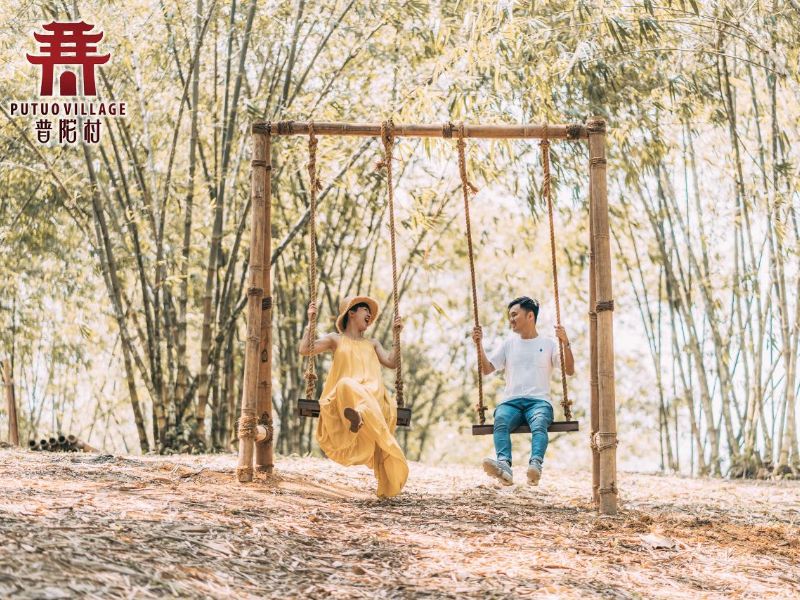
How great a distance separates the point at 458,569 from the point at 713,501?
2.63 metres

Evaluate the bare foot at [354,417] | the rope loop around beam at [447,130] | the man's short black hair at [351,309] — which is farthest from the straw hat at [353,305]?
the rope loop around beam at [447,130]

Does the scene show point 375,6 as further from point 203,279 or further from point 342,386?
point 342,386

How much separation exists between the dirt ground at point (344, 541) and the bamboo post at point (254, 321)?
7.0 inches

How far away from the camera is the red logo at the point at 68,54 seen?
6.27 metres

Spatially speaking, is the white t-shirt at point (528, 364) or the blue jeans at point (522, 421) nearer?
the blue jeans at point (522, 421)

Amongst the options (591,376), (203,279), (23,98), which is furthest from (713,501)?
(23,98)

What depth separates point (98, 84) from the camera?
22.5 ft

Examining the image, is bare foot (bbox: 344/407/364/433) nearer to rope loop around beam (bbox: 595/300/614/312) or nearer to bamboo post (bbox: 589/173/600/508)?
bamboo post (bbox: 589/173/600/508)

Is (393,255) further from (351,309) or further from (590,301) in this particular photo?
(590,301)

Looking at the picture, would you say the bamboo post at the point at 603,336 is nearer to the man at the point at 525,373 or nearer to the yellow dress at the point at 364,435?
the man at the point at 525,373

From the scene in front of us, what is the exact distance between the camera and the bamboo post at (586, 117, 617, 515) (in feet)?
12.6

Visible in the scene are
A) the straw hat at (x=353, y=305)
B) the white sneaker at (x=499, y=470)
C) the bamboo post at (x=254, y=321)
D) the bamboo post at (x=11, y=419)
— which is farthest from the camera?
the bamboo post at (x=11, y=419)

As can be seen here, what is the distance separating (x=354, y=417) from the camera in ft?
12.4

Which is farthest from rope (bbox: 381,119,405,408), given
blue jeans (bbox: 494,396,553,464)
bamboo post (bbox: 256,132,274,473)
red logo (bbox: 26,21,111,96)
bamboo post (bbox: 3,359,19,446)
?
bamboo post (bbox: 3,359,19,446)
